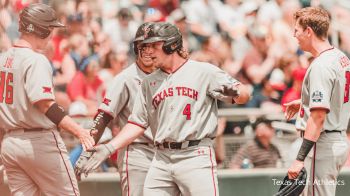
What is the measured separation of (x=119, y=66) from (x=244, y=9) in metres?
2.40

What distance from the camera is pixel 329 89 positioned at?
7.35 m

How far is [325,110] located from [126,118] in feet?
6.97

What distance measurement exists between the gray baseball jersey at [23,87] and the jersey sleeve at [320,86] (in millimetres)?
2150

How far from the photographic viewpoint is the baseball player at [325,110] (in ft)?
24.1

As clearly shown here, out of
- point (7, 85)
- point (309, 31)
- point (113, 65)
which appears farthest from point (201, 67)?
point (113, 65)

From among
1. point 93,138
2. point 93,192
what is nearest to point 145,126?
point 93,138

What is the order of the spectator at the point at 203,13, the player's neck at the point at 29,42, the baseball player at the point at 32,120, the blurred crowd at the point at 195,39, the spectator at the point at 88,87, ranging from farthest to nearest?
the spectator at the point at 203,13
the blurred crowd at the point at 195,39
the spectator at the point at 88,87
the player's neck at the point at 29,42
the baseball player at the point at 32,120

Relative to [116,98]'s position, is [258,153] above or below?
below

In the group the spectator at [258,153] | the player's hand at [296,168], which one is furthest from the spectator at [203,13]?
the player's hand at [296,168]

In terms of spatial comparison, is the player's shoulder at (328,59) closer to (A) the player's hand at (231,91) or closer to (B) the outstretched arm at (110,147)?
(A) the player's hand at (231,91)

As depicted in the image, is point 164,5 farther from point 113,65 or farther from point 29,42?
point 29,42

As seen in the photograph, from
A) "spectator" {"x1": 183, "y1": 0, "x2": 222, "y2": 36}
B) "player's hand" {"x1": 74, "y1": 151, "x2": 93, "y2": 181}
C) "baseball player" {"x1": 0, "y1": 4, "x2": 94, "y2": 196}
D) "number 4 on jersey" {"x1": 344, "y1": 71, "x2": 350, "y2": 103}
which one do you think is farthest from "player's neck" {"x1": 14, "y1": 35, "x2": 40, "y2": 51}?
"spectator" {"x1": 183, "y1": 0, "x2": 222, "y2": 36}

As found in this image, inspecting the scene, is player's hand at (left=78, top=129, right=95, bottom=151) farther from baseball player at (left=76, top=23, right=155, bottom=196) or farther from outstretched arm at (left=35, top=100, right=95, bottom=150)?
baseball player at (left=76, top=23, right=155, bottom=196)

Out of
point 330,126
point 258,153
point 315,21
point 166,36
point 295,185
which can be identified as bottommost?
point 258,153
